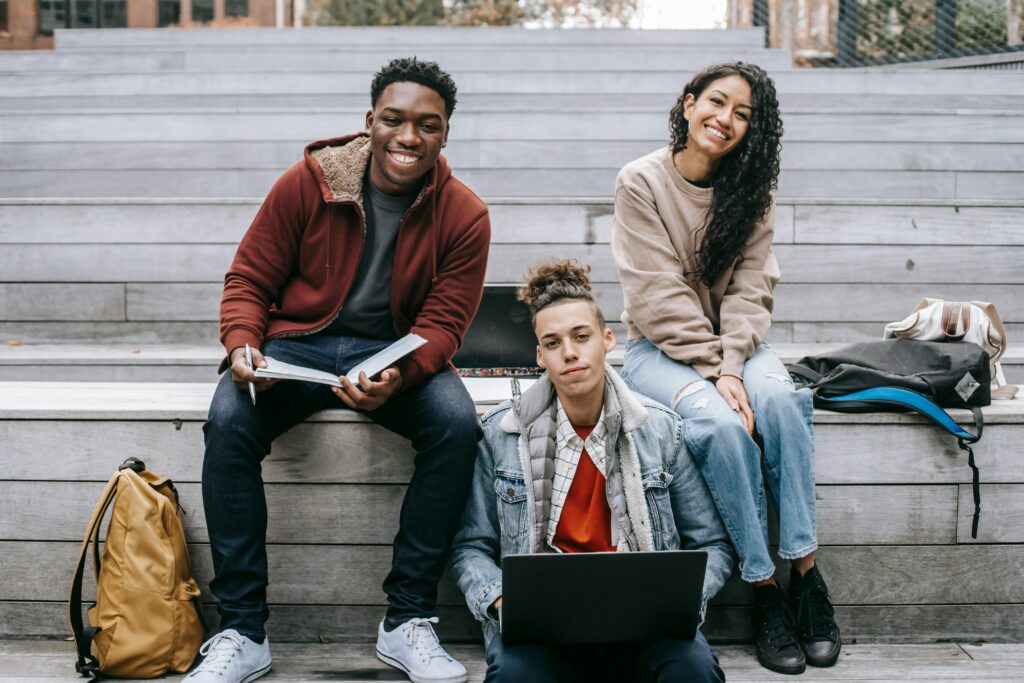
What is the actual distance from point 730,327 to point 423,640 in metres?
1.07

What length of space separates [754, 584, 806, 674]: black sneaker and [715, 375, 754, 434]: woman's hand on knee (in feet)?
1.30

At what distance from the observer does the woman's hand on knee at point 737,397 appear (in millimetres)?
2145

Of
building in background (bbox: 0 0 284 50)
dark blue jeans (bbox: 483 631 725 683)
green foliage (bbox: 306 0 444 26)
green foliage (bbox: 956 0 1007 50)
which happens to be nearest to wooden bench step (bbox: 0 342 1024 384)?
dark blue jeans (bbox: 483 631 725 683)

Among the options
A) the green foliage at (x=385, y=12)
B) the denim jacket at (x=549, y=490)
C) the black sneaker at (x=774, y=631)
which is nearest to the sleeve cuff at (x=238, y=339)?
the denim jacket at (x=549, y=490)

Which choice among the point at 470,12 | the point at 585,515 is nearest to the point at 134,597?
the point at 585,515

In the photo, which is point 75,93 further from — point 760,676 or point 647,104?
point 760,676

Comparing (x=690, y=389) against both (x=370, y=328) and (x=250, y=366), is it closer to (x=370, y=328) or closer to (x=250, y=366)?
(x=370, y=328)

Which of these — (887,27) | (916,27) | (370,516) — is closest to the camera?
(370,516)

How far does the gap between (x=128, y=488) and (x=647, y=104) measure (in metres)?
3.56

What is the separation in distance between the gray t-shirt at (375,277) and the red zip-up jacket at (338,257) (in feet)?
0.10

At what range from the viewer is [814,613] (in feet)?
7.16

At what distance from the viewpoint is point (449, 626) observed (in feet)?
7.54

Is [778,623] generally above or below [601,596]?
below

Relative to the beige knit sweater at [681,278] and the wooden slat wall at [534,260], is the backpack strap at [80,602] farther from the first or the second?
the wooden slat wall at [534,260]
